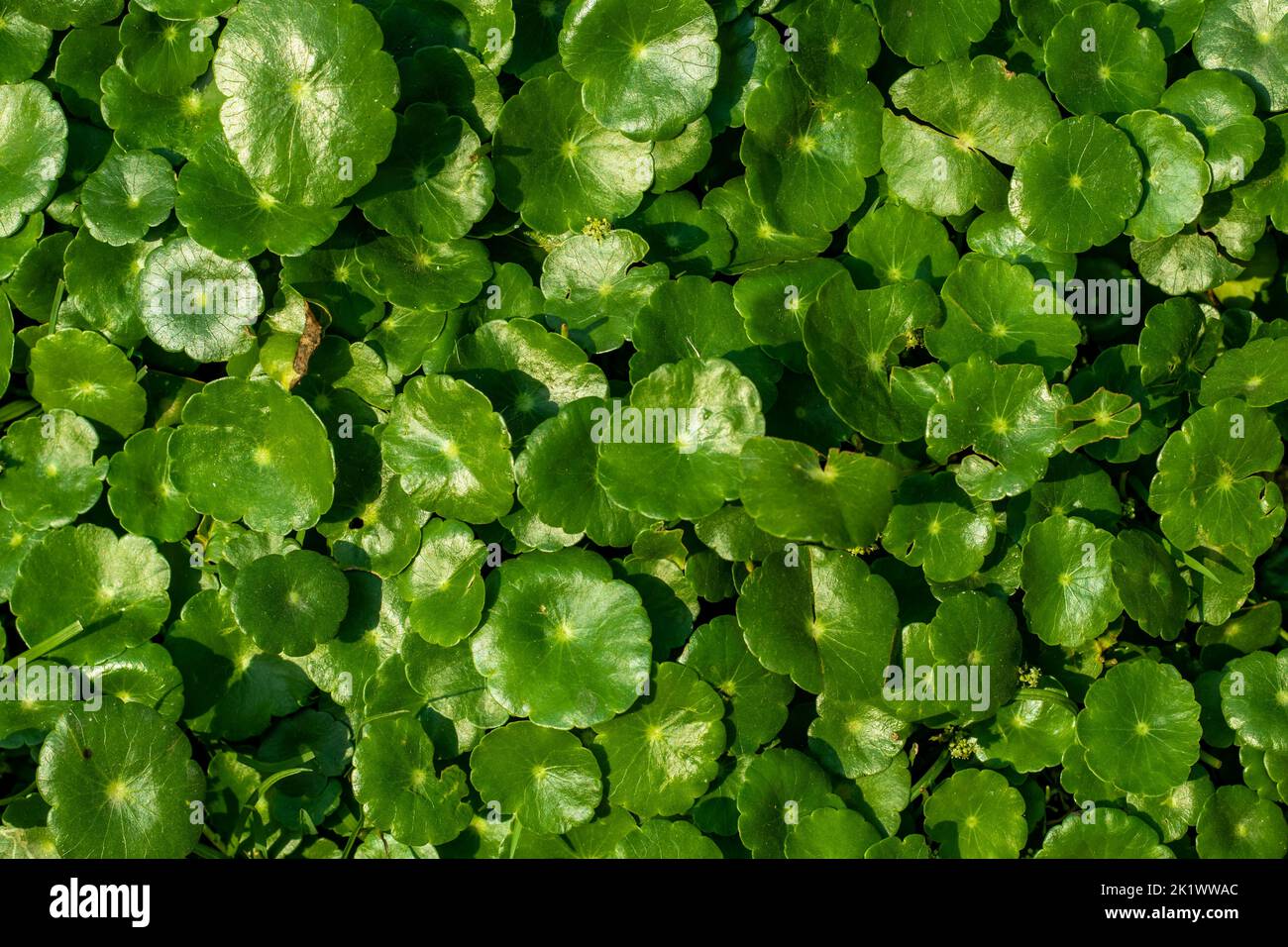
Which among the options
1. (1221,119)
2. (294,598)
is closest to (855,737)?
(294,598)

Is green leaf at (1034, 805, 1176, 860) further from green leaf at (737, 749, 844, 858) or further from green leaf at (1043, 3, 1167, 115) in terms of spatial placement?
green leaf at (1043, 3, 1167, 115)

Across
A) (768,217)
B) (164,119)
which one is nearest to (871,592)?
(768,217)

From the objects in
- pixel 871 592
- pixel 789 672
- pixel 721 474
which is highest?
pixel 721 474

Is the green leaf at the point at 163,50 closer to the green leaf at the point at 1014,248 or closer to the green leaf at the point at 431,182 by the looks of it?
the green leaf at the point at 431,182

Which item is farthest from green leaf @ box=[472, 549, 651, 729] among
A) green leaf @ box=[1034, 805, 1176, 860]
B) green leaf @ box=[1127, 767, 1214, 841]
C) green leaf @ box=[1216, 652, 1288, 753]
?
green leaf @ box=[1216, 652, 1288, 753]
